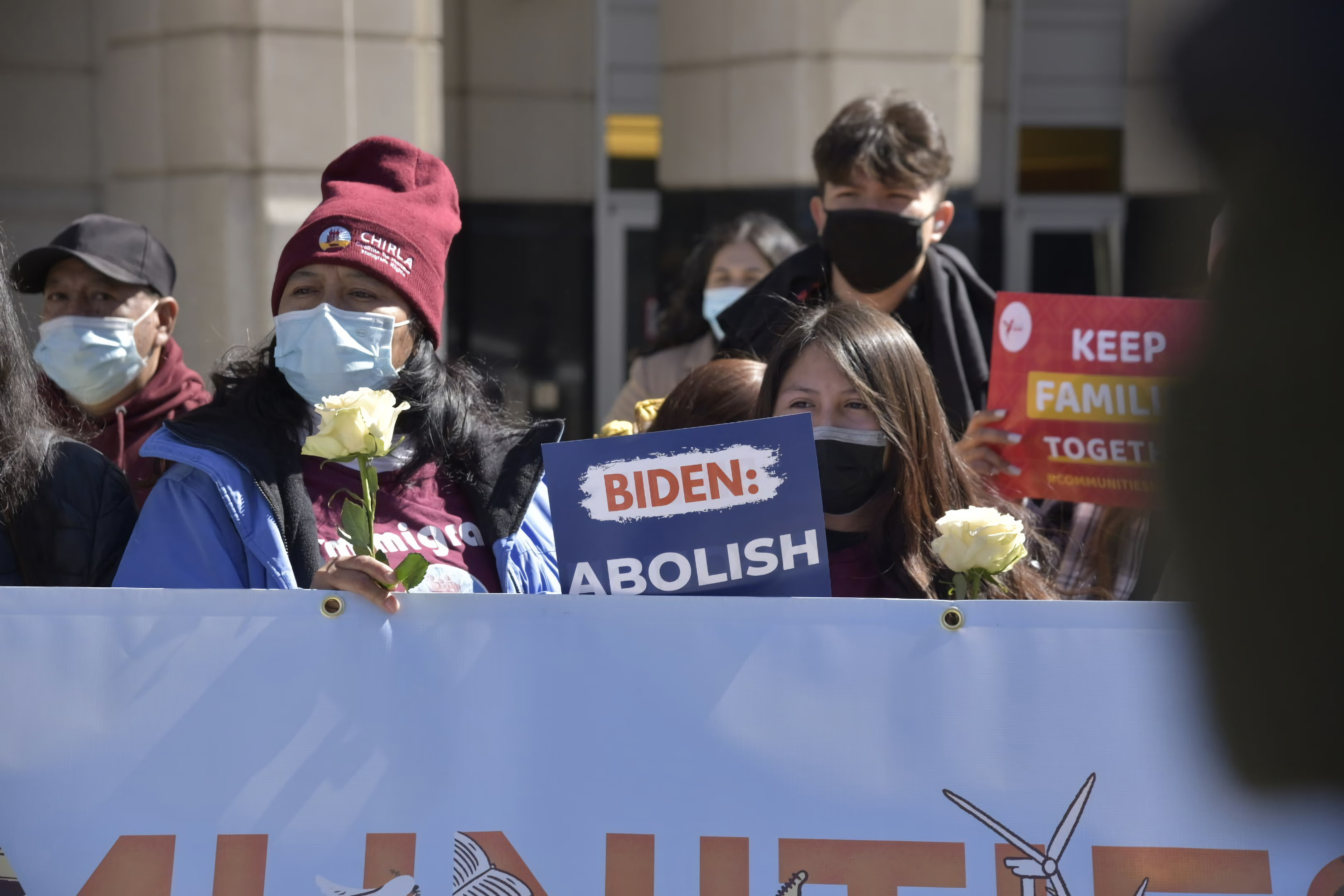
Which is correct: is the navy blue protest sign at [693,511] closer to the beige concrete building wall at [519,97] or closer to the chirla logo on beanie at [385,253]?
the chirla logo on beanie at [385,253]

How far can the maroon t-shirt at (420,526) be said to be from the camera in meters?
2.47

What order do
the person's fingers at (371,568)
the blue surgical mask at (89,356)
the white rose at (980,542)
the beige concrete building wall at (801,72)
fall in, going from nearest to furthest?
the person's fingers at (371,568)
the white rose at (980,542)
the blue surgical mask at (89,356)
the beige concrete building wall at (801,72)

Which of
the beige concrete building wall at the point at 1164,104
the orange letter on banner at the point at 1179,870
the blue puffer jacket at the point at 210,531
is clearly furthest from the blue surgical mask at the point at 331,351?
the beige concrete building wall at the point at 1164,104

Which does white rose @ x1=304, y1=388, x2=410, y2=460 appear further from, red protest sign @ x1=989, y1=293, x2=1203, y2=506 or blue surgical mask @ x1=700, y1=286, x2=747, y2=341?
blue surgical mask @ x1=700, y1=286, x2=747, y2=341

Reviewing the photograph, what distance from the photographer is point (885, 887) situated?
2.06 metres

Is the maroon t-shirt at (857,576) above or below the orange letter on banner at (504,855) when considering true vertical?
above

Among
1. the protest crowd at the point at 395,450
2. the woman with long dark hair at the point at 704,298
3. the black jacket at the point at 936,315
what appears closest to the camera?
the protest crowd at the point at 395,450

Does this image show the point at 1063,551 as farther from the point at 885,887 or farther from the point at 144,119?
the point at 144,119

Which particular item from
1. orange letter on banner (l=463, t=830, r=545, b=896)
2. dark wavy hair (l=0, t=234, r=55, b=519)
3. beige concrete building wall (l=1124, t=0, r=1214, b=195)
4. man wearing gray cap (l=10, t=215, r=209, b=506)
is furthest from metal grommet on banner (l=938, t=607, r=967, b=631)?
man wearing gray cap (l=10, t=215, r=209, b=506)

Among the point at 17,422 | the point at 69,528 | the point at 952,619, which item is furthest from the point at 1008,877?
the point at 17,422

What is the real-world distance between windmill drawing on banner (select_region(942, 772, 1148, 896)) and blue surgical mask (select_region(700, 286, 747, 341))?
3.00m

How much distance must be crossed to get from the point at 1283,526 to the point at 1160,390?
125 millimetres

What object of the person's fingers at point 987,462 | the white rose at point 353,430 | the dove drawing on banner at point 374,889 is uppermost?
the white rose at point 353,430

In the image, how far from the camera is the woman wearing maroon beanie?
7.80 feet
